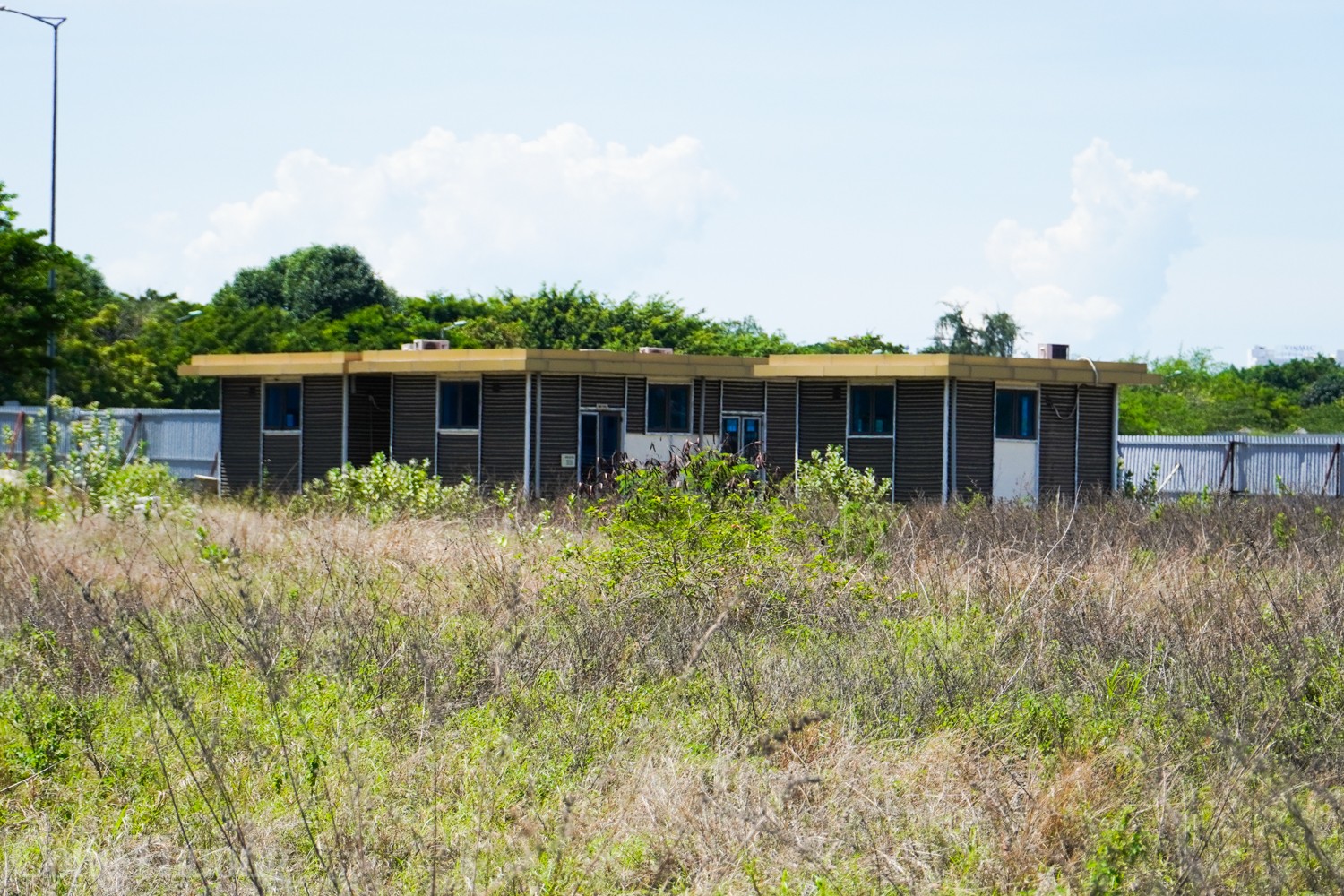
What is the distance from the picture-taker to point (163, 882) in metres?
5.20

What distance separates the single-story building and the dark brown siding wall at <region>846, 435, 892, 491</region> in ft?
0.08

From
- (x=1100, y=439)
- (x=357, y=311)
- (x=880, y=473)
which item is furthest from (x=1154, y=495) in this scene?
(x=357, y=311)

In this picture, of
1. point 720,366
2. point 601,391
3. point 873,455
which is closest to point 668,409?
point 720,366

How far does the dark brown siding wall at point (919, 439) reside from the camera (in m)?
24.4

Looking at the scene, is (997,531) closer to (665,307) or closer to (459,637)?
(459,637)

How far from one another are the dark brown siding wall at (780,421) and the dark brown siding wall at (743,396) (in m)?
0.13

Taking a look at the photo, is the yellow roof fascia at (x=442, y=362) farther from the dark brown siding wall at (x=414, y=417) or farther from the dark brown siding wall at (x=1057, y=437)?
the dark brown siding wall at (x=1057, y=437)

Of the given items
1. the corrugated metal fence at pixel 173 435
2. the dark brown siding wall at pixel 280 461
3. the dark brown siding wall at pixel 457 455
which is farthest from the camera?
the corrugated metal fence at pixel 173 435

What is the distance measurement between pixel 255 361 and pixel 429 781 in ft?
71.2

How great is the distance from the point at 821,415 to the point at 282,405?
9826mm

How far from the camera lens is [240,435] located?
27641 mm

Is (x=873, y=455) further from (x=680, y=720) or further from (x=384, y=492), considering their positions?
(x=680, y=720)

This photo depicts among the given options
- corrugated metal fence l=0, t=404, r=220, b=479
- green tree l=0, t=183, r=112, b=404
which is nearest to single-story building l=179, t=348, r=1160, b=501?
green tree l=0, t=183, r=112, b=404

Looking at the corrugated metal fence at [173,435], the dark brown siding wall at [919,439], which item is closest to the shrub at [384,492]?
the dark brown siding wall at [919,439]
